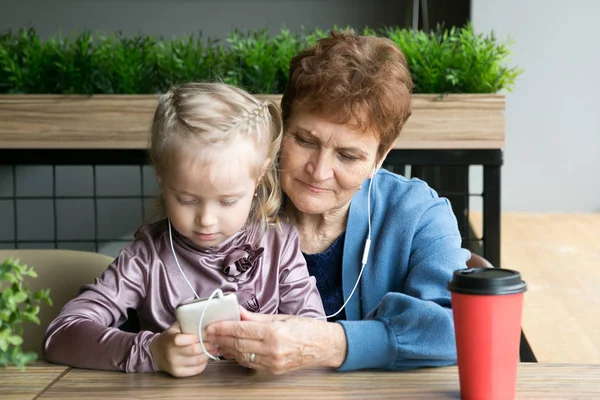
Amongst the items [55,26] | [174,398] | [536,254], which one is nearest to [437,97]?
[536,254]

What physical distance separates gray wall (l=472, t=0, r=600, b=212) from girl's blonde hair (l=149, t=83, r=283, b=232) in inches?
131

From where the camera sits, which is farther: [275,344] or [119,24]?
[119,24]

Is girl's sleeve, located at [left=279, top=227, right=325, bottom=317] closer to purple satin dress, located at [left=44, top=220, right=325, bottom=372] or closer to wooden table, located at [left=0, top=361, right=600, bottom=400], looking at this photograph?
purple satin dress, located at [left=44, top=220, right=325, bottom=372]

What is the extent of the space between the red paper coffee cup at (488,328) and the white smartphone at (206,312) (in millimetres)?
344

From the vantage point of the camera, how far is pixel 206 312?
1238mm

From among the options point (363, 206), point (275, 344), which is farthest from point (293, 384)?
point (363, 206)

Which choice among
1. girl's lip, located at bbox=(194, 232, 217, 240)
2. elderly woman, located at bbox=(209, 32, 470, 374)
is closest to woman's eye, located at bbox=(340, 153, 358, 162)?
elderly woman, located at bbox=(209, 32, 470, 374)

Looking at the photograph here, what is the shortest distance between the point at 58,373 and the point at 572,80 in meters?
3.98

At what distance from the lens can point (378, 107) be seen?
5.63ft

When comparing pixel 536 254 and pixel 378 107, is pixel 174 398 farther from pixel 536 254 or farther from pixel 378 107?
pixel 536 254

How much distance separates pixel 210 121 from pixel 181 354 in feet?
1.48

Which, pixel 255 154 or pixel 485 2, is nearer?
pixel 255 154

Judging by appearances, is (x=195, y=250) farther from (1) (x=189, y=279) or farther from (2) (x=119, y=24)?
(2) (x=119, y=24)

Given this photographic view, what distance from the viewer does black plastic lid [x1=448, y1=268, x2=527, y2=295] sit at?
107 cm
